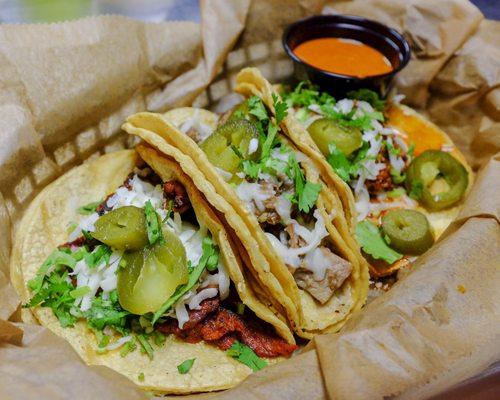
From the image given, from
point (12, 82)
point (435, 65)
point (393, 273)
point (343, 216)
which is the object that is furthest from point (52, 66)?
point (435, 65)

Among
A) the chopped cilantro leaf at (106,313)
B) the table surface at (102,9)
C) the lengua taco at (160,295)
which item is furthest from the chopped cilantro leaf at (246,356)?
the table surface at (102,9)

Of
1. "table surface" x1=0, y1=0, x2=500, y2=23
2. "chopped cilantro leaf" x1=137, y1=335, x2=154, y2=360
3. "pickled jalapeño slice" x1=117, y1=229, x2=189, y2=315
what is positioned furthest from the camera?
"table surface" x1=0, y1=0, x2=500, y2=23

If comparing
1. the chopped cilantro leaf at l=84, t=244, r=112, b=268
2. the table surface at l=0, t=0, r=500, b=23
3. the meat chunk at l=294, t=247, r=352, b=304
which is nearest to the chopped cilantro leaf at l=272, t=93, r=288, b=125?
the meat chunk at l=294, t=247, r=352, b=304

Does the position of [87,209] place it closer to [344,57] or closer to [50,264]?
[50,264]

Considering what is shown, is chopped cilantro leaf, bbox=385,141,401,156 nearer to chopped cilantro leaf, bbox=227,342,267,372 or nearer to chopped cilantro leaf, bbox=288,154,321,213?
chopped cilantro leaf, bbox=288,154,321,213

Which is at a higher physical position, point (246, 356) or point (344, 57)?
point (344, 57)

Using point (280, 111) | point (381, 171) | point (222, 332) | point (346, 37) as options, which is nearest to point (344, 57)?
point (346, 37)

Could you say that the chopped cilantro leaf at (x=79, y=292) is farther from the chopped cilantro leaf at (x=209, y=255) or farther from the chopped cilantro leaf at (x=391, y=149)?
the chopped cilantro leaf at (x=391, y=149)

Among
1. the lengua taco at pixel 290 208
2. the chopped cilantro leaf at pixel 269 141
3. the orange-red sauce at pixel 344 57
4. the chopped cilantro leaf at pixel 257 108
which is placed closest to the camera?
the lengua taco at pixel 290 208
